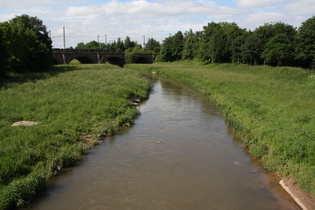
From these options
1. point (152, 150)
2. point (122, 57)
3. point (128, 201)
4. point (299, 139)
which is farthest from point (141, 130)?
point (122, 57)

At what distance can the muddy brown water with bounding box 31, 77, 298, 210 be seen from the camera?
31.2 feet

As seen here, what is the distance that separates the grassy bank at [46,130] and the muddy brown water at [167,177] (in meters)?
0.75

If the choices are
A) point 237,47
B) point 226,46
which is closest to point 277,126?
point 237,47

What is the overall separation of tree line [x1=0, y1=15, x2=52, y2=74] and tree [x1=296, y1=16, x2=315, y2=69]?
46.4m

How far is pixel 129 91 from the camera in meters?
28.5

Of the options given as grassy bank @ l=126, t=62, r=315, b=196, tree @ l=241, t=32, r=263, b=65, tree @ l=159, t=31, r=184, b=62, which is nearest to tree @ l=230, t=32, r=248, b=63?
tree @ l=241, t=32, r=263, b=65

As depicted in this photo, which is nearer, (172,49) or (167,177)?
(167,177)

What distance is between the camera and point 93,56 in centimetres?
8500

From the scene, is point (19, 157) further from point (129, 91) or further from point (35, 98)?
point (129, 91)

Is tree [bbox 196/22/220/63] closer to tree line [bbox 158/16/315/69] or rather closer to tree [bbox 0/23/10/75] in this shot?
tree line [bbox 158/16/315/69]

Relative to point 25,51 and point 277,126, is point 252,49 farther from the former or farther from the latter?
point 25,51

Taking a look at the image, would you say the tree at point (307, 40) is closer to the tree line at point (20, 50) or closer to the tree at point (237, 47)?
the tree at point (237, 47)

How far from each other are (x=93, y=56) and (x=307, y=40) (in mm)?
63622

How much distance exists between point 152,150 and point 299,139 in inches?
297
